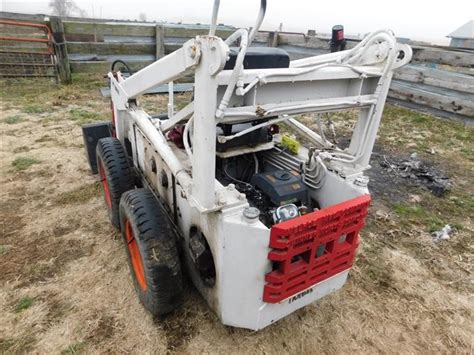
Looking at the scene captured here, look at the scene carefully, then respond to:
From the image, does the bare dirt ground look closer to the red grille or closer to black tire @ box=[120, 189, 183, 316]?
black tire @ box=[120, 189, 183, 316]

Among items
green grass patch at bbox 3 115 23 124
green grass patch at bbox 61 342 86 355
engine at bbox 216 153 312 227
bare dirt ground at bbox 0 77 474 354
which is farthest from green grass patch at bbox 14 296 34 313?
green grass patch at bbox 3 115 23 124

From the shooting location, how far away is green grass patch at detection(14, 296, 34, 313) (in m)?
2.11

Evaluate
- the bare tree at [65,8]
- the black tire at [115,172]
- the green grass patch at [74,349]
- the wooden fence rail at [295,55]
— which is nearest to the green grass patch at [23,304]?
the green grass patch at [74,349]

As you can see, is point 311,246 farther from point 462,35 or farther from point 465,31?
point 465,31

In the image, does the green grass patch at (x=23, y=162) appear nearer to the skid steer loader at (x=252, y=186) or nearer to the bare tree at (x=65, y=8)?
the skid steer loader at (x=252, y=186)

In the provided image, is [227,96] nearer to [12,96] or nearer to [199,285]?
[199,285]

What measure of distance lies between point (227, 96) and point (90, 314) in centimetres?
168

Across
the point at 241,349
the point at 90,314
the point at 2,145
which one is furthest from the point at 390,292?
the point at 2,145

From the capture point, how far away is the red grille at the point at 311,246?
1544 mm

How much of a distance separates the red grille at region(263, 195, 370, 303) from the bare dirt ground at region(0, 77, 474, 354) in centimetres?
51

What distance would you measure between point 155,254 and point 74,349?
0.74 meters

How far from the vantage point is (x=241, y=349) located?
76.0 inches

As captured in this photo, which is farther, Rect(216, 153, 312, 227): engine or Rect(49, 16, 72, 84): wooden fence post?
Rect(49, 16, 72, 84): wooden fence post

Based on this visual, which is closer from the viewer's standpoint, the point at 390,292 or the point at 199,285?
the point at 199,285
